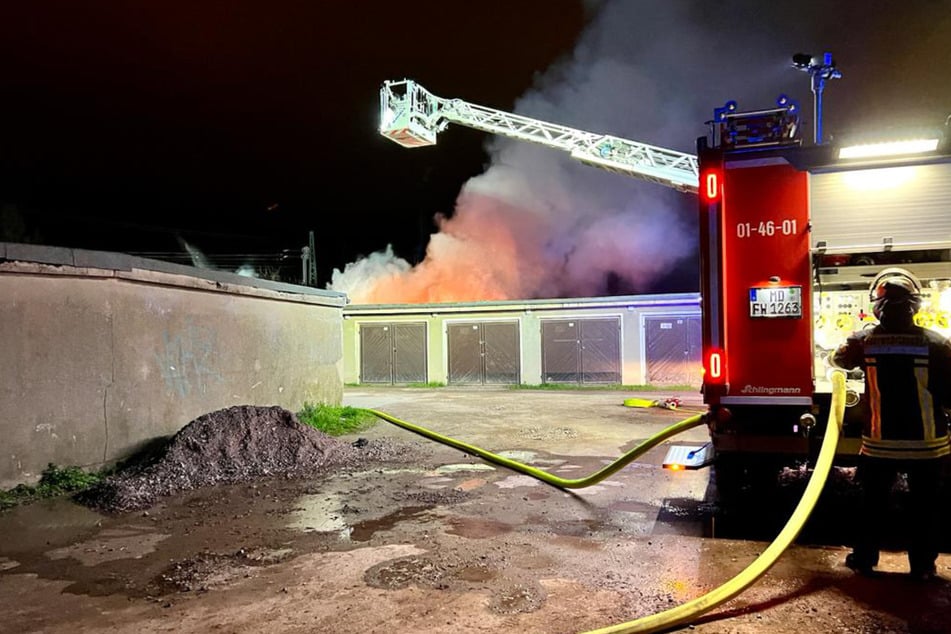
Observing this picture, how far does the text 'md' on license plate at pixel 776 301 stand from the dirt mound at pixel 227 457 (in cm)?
507

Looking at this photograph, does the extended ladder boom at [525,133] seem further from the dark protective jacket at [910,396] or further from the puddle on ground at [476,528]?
the puddle on ground at [476,528]

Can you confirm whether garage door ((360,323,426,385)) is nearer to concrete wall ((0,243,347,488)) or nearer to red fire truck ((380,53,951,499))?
concrete wall ((0,243,347,488))

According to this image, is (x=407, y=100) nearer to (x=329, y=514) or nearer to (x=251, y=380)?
(x=251, y=380)

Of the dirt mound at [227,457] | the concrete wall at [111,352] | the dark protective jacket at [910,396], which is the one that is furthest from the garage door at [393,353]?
the dark protective jacket at [910,396]

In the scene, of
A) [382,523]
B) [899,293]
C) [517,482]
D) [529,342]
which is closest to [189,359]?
[382,523]

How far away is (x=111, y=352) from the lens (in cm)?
698

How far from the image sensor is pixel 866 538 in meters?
3.80

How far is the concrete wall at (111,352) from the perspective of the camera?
19.9 feet

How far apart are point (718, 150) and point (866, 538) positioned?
9.45ft

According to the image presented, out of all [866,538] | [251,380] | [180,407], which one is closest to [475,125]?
[251,380]

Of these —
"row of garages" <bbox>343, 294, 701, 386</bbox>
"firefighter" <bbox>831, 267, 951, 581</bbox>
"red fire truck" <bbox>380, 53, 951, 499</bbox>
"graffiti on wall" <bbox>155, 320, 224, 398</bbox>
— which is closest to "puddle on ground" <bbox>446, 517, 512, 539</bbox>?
"red fire truck" <bbox>380, 53, 951, 499</bbox>

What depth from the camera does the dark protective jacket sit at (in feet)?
12.2

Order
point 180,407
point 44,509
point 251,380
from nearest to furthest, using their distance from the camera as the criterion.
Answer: point 44,509
point 180,407
point 251,380

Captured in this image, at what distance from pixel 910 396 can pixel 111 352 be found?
757cm
